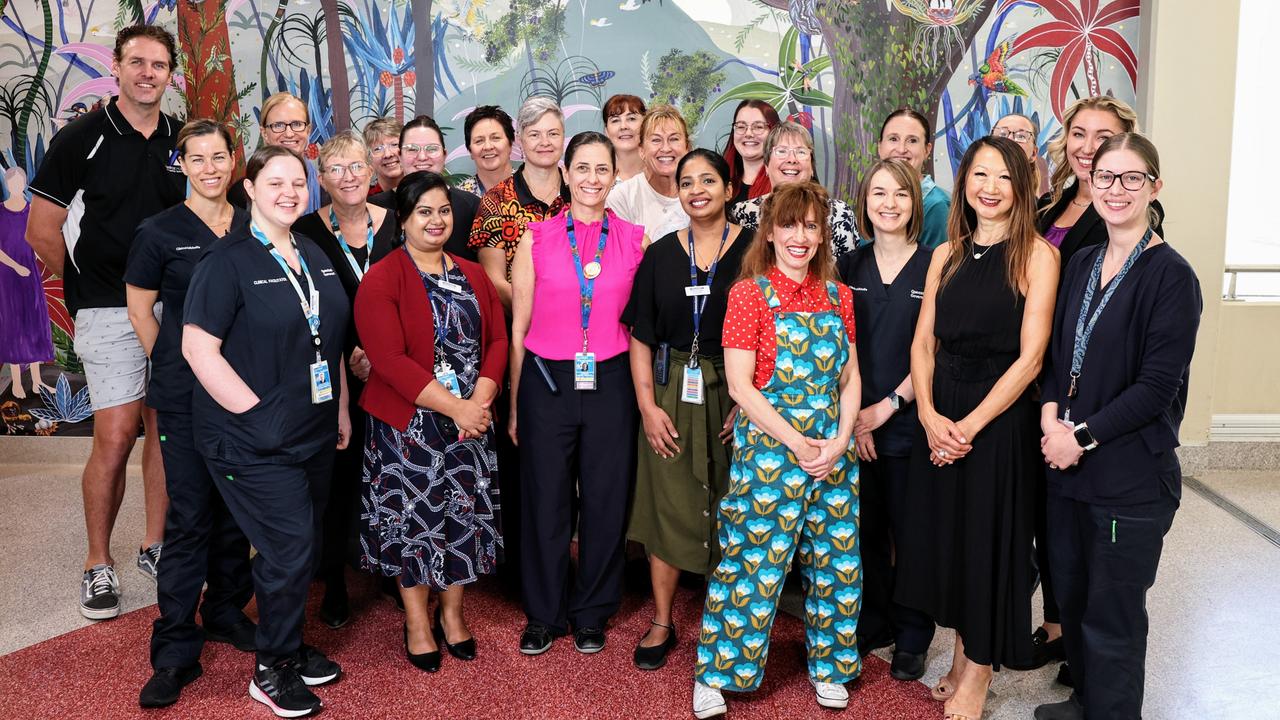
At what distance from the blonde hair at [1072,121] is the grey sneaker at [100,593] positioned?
3808 mm

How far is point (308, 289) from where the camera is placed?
2.91 meters

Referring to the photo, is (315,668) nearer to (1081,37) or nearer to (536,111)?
(536,111)

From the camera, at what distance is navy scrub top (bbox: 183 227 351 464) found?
9.05 ft

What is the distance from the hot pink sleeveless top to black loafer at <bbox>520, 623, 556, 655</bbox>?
39.5 inches

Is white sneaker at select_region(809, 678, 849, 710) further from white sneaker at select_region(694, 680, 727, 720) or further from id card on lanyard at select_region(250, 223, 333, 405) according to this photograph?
id card on lanyard at select_region(250, 223, 333, 405)

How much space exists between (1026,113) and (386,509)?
13.3ft

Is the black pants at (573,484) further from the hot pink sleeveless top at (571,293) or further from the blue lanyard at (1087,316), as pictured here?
the blue lanyard at (1087,316)

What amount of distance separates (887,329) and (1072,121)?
1.03 meters

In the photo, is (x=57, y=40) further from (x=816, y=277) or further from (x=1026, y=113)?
(x=1026, y=113)

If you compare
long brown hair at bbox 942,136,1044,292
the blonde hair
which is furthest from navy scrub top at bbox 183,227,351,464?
the blonde hair

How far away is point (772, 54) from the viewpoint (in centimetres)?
514

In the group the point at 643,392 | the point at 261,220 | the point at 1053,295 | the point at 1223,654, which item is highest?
the point at 261,220

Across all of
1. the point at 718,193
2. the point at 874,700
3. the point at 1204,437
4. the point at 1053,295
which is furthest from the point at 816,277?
the point at 1204,437

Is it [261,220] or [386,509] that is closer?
[261,220]
